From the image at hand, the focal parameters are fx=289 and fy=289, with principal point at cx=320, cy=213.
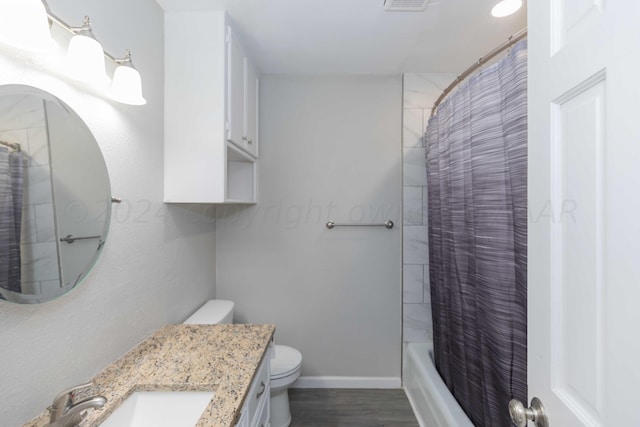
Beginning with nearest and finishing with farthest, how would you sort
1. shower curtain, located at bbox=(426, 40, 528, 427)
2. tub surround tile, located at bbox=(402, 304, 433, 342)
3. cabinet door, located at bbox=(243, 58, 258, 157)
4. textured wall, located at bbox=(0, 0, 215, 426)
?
textured wall, located at bbox=(0, 0, 215, 426) < shower curtain, located at bbox=(426, 40, 528, 427) < cabinet door, located at bbox=(243, 58, 258, 157) < tub surround tile, located at bbox=(402, 304, 433, 342)

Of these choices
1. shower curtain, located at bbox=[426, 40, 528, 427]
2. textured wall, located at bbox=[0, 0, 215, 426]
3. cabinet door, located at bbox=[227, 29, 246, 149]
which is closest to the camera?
textured wall, located at bbox=[0, 0, 215, 426]

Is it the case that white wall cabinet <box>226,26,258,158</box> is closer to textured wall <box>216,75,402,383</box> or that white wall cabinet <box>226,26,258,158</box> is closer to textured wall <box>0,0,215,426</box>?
textured wall <box>216,75,402,383</box>

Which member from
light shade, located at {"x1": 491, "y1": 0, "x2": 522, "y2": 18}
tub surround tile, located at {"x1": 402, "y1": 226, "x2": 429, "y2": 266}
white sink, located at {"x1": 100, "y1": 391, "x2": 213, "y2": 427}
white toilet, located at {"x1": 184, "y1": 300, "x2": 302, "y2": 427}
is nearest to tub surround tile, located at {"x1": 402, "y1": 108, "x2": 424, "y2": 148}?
tub surround tile, located at {"x1": 402, "y1": 226, "x2": 429, "y2": 266}

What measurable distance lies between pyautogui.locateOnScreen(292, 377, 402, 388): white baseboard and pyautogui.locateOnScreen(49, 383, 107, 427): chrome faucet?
165 cm

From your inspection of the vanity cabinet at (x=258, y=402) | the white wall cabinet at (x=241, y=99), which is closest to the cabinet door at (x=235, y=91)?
the white wall cabinet at (x=241, y=99)

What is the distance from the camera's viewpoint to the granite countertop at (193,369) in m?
0.84

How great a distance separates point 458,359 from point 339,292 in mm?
883

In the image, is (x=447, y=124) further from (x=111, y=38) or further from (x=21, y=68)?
(x=21, y=68)

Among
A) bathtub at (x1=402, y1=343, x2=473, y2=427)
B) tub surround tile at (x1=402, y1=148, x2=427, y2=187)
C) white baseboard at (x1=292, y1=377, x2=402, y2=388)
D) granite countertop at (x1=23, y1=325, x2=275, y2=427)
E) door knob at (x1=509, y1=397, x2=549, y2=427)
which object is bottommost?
white baseboard at (x1=292, y1=377, x2=402, y2=388)

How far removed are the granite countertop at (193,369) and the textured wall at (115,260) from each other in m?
0.07

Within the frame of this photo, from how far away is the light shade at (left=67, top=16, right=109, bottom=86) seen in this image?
84 cm

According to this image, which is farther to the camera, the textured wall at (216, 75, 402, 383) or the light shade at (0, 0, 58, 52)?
the textured wall at (216, 75, 402, 383)

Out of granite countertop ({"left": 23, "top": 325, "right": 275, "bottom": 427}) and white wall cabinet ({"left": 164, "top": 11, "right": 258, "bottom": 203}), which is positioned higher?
white wall cabinet ({"left": 164, "top": 11, "right": 258, "bottom": 203})

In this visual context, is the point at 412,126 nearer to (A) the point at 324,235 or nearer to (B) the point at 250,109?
(A) the point at 324,235
